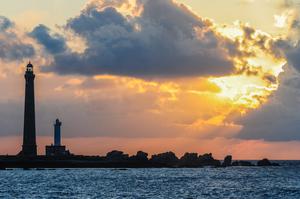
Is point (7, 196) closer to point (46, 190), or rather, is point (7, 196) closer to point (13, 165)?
point (46, 190)

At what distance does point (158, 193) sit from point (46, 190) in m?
14.4

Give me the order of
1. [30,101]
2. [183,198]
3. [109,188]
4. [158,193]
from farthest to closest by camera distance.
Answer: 1. [30,101]
2. [109,188]
3. [158,193]
4. [183,198]

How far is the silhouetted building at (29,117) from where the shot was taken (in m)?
170

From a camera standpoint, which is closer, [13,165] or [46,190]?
[46,190]

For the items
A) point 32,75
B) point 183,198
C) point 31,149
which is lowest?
point 183,198

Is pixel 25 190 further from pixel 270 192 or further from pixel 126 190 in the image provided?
pixel 270 192

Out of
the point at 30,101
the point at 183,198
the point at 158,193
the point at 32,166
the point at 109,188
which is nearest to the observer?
the point at 183,198

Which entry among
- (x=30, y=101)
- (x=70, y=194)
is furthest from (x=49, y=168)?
(x=70, y=194)

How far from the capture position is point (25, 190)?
10225 centimetres

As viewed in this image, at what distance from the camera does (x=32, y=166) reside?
631 ft

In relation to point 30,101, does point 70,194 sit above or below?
below

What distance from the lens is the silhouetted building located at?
170 meters

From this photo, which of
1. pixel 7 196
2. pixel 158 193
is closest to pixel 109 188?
pixel 158 193

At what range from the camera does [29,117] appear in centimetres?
16950
